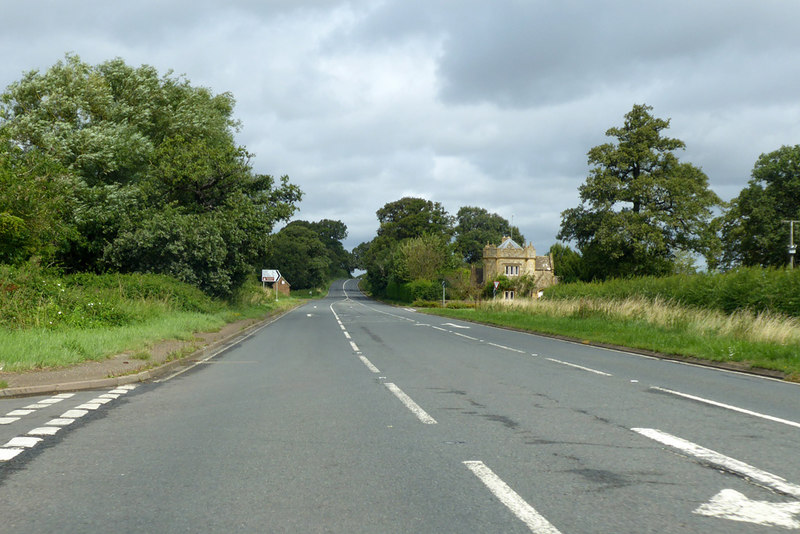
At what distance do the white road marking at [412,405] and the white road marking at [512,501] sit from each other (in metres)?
1.98

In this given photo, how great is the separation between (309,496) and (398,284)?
80231 millimetres

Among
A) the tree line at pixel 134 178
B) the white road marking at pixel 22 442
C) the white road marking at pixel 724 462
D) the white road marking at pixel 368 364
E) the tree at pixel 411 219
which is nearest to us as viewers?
the white road marking at pixel 724 462

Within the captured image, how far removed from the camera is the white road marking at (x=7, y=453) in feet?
17.9

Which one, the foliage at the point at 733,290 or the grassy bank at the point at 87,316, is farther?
the foliage at the point at 733,290

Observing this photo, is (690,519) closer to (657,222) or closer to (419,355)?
(419,355)

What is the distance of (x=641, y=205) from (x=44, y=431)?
146 ft

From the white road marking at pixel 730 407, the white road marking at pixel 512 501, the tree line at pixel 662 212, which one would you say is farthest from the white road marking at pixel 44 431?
the tree line at pixel 662 212

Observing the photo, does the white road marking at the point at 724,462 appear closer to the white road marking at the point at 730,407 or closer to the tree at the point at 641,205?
the white road marking at the point at 730,407

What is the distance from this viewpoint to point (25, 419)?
7266 mm

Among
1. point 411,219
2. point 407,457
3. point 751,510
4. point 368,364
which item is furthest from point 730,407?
point 411,219

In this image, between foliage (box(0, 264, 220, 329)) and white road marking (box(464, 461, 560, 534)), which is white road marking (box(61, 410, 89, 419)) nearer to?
white road marking (box(464, 461, 560, 534))

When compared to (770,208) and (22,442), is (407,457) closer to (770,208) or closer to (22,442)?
(22,442)

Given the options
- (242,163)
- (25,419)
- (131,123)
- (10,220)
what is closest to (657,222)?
(242,163)

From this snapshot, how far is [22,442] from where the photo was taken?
6090mm
